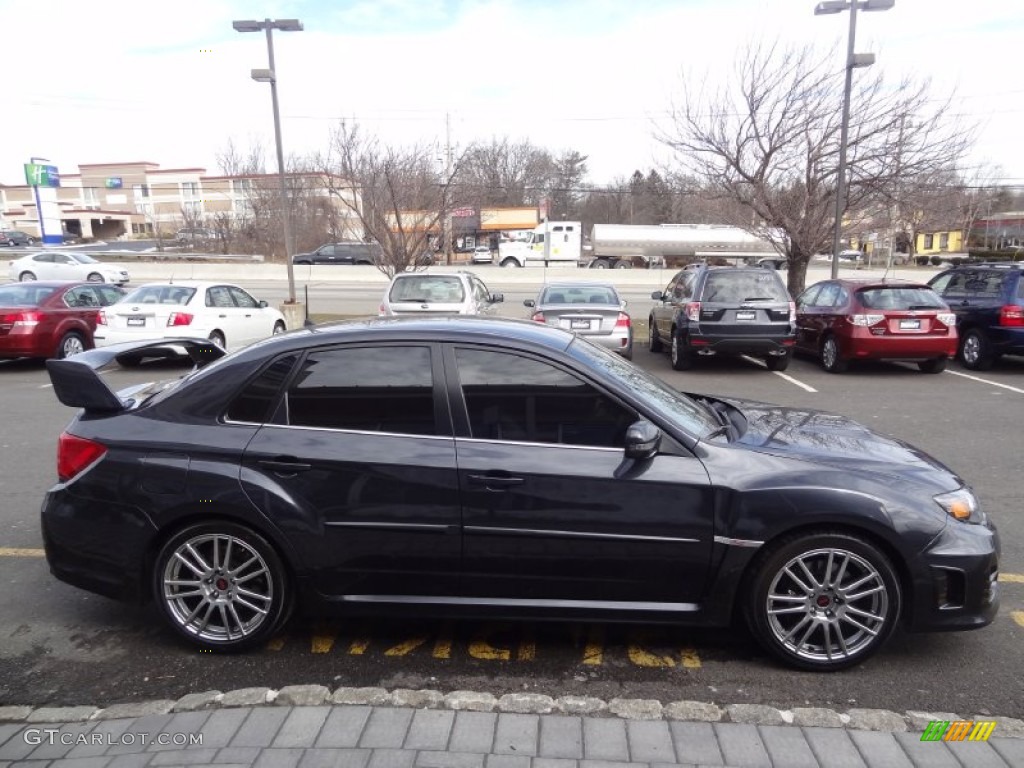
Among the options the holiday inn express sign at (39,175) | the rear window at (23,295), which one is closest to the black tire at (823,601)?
the rear window at (23,295)

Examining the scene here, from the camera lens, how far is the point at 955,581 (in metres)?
3.03

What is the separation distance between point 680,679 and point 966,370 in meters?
10.6

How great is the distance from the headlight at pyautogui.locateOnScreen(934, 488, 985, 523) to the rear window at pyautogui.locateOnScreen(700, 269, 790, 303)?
798 cm

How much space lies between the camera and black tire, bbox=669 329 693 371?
11.2m

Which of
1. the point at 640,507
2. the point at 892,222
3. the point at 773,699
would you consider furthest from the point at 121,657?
the point at 892,222

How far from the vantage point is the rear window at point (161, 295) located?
11.3 m

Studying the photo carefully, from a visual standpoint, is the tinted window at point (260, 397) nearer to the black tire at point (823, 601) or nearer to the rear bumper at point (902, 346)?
the black tire at point (823, 601)

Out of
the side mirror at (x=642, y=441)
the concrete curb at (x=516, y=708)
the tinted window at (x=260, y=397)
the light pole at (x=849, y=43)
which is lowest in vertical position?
the concrete curb at (x=516, y=708)

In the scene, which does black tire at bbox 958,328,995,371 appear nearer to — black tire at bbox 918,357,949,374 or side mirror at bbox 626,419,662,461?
black tire at bbox 918,357,949,374

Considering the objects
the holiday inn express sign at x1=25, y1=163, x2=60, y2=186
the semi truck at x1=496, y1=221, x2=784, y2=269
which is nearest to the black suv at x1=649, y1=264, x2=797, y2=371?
the semi truck at x1=496, y1=221, x2=784, y2=269

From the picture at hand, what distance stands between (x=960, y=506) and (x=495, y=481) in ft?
6.75

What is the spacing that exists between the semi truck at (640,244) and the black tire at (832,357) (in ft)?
105

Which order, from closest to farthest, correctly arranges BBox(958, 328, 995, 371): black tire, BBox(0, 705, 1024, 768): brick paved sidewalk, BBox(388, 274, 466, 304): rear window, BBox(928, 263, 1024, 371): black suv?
1. BBox(0, 705, 1024, 768): brick paved sidewalk
2. BBox(928, 263, 1024, 371): black suv
3. BBox(958, 328, 995, 371): black tire
4. BBox(388, 274, 466, 304): rear window

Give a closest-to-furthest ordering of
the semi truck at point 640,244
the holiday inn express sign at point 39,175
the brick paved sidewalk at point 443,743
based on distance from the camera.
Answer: the brick paved sidewalk at point 443,743 → the semi truck at point 640,244 → the holiday inn express sign at point 39,175
